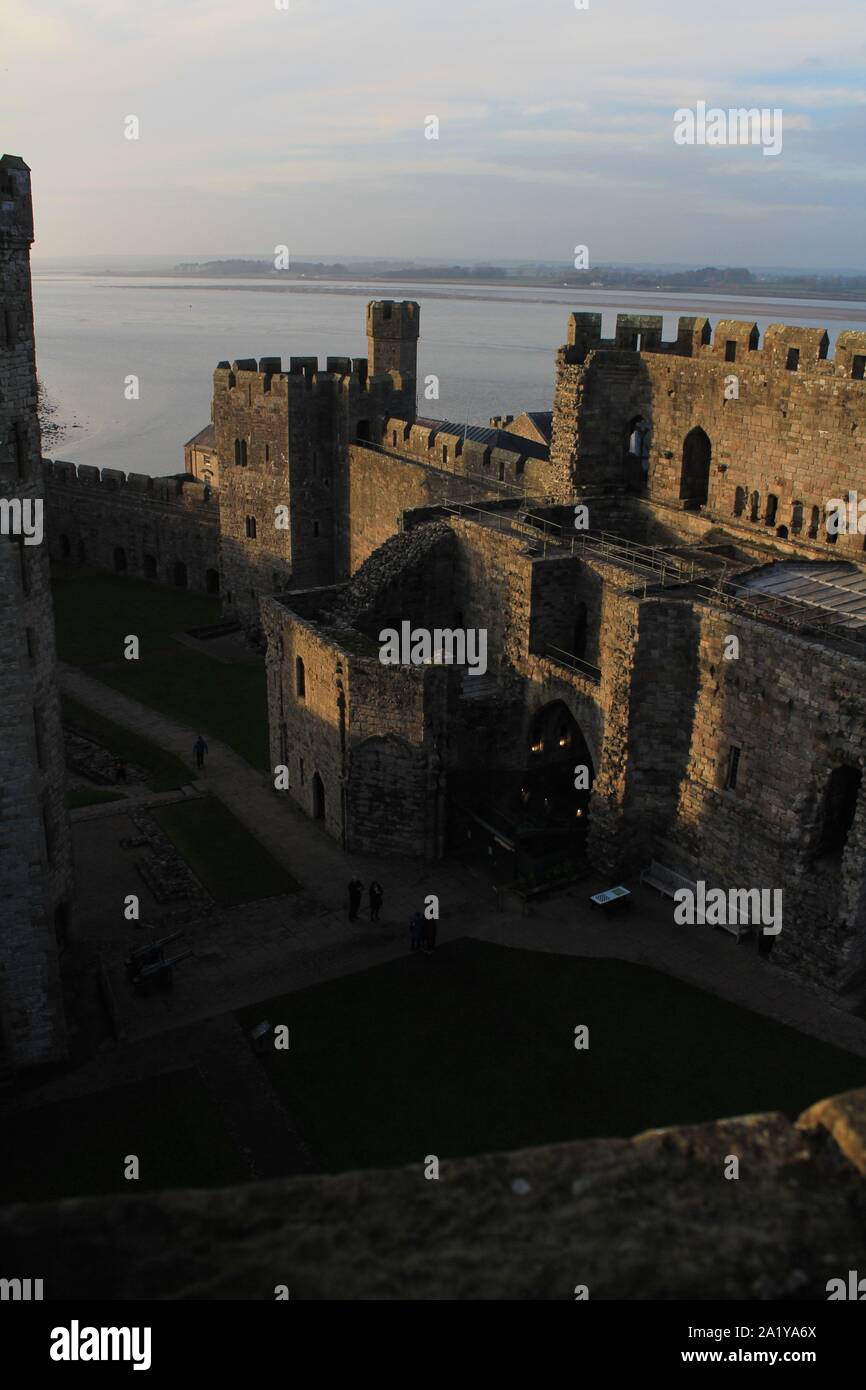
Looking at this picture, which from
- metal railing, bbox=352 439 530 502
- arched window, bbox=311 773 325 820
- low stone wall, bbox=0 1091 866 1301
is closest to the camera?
low stone wall, bbox=0 1091 866 1301

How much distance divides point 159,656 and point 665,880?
20.0 meters

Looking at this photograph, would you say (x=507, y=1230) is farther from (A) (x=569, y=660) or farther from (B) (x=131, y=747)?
(B) (x=131, y=747)

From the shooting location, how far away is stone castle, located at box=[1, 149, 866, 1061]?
59.3ft

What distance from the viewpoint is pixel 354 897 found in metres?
20.0

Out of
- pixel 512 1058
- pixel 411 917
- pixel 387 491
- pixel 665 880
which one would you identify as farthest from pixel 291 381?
pixel 512 1058

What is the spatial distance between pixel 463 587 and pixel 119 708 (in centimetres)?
1107

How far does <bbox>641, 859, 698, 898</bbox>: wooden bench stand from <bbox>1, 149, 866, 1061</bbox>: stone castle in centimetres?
22

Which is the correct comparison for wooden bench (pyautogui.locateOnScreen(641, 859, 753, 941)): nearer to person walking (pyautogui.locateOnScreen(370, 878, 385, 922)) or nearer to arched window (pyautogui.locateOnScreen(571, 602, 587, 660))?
arched window (pyautogui.locateOnScreen(571, 602, 587, 660))

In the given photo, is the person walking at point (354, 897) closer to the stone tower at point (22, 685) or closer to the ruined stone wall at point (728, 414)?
the stone tower at point (22, 685)

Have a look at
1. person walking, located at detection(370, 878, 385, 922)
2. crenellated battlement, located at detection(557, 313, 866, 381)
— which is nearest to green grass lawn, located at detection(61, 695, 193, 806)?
person walking, located at detection(370, 878, 385, 922)

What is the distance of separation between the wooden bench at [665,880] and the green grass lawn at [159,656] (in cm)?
1024

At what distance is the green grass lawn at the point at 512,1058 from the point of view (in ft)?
50.0

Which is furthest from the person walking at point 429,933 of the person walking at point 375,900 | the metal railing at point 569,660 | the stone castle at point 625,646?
the metal railing at point 569,660

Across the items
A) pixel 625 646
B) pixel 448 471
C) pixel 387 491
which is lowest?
pixel 625 646
